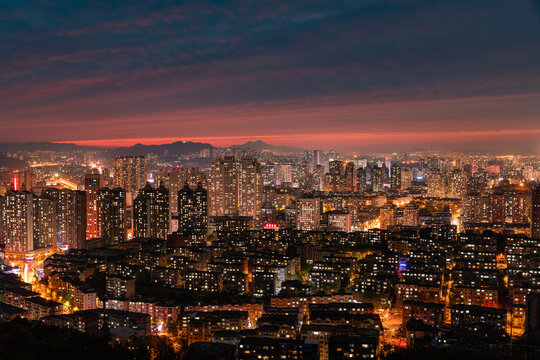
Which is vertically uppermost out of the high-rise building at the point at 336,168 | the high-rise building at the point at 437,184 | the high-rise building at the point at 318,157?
the high-rise building at the point at 318,157

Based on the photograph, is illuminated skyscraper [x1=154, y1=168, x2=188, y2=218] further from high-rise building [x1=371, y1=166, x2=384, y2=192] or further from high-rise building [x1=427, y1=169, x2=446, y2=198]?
high-rise building [x1=427, y1=169, x2=446, y2=198]

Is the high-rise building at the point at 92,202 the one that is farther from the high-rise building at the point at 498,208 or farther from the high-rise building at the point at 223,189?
the high-rise building at the point at 498,208

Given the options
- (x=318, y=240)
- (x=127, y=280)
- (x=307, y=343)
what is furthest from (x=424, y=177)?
(x=307, y=343)

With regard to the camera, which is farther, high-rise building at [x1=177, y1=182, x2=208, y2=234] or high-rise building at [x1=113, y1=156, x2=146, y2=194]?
high-rise building at [x1=113, y1=156, x2=146, y2=194]

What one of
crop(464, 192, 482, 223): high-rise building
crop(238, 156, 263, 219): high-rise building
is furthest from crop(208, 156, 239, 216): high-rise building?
crop(464, 192, 482, 223): high-rise building

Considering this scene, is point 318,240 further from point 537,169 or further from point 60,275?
point 537,169

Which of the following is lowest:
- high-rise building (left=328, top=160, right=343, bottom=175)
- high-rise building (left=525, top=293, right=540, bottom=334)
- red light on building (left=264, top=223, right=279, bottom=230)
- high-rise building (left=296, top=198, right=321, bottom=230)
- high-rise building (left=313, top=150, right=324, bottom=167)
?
high-rise building (left=525, top=293, right=540, bottom=334)

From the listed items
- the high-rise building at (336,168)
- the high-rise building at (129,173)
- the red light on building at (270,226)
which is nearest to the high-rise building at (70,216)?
the red light on building at (270,226)
